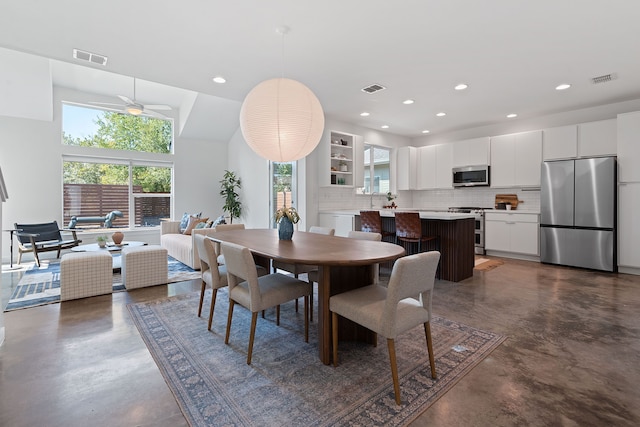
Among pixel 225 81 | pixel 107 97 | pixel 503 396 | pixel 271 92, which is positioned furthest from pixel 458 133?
pixel 107 97

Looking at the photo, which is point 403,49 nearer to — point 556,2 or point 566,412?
point 556,2

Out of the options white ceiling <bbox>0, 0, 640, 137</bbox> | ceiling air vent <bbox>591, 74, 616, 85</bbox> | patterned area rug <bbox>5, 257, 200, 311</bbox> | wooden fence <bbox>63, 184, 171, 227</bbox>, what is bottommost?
patterned area rug <bbox>5, 257, 200, 311</bbox>

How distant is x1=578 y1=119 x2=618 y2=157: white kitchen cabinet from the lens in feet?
15.6

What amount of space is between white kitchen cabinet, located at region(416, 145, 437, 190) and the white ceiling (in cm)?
229

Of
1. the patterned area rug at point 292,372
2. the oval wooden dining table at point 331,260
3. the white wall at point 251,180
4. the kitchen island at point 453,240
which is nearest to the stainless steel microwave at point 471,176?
the kitchen island at point 453,240

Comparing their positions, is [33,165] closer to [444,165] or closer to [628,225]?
[444,165]

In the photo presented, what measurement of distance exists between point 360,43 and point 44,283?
16.2 feet

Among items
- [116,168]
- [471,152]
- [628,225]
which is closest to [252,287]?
[628,225]

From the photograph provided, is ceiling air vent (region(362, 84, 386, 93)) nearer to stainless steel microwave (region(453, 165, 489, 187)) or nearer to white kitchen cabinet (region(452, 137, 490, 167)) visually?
white kitchen cabinet (region(452, 137, 490, 167))

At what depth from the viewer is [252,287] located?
212 cm

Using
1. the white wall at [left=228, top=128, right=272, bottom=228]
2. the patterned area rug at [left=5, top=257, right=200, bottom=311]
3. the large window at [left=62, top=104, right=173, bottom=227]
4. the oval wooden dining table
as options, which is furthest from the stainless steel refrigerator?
the large window at [left=62, top=104, right=173, bottom=227]

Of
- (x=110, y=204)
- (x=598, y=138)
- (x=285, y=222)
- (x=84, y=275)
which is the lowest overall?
(x=84, y=275)

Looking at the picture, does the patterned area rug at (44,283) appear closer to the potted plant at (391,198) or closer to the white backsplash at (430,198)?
the white backsplash at (430,198)

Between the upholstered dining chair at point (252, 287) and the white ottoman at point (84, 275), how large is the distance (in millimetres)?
2103
